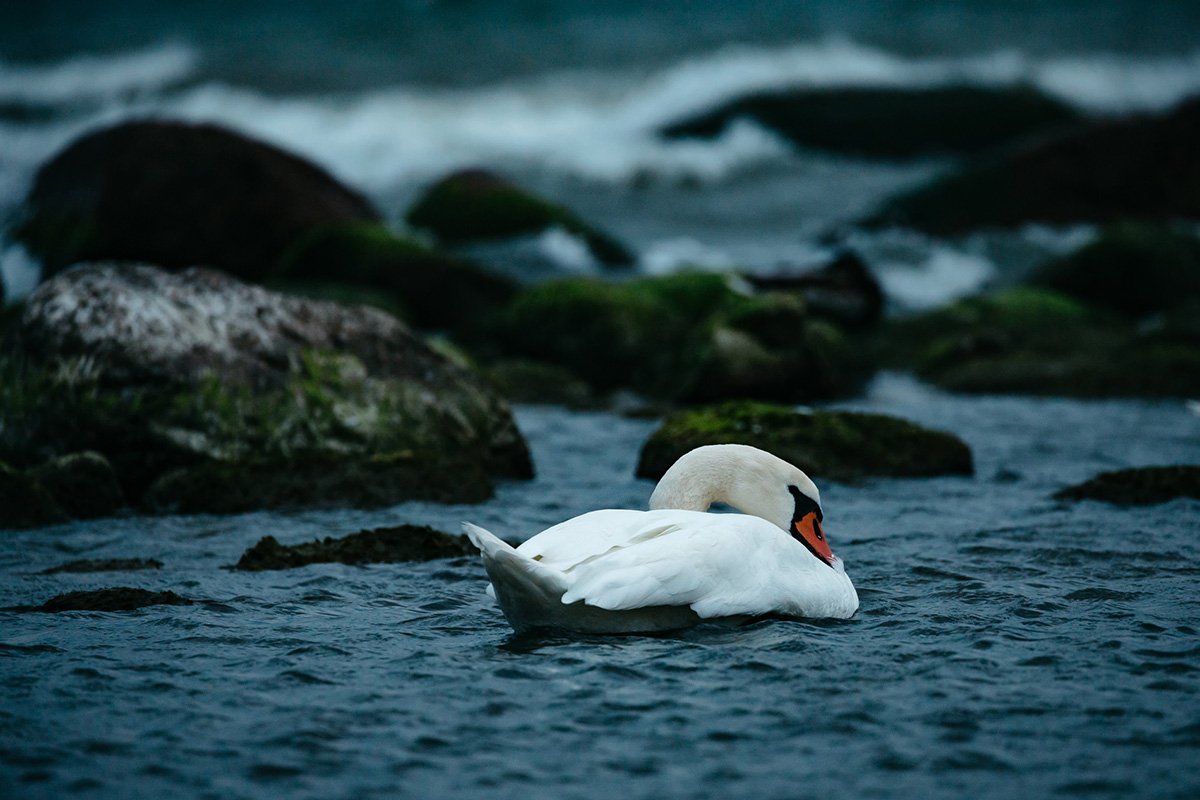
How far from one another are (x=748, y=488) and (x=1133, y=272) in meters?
17.1

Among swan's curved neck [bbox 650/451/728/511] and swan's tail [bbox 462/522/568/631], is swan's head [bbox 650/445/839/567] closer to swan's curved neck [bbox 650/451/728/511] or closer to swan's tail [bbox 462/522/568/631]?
swan's curved neck [bbox 650/451/728/511]

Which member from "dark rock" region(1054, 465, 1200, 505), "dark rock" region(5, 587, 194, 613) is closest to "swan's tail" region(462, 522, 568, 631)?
"dark rock" region(5, 587, 194, 613)

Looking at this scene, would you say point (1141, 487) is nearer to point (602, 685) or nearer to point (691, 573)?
point (691, 573)

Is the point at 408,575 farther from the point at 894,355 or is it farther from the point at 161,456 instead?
the point at 894,355

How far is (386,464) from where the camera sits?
987cm

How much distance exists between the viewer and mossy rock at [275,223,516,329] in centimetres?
2081

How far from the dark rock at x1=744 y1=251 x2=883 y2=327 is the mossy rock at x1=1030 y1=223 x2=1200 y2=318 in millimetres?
3652

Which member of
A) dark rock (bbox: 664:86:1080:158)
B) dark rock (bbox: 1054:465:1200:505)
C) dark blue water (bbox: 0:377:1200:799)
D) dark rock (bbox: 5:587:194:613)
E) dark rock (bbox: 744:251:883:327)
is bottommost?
dark blue water (bbox: 0:377:1200:799)

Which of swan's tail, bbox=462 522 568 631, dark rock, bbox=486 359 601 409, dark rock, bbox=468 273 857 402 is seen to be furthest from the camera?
dark rock, bbox=486 359 601 409

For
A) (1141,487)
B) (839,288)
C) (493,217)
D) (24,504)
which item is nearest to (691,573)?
(24,504)

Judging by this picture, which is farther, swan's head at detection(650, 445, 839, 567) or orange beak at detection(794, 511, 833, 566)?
swan's head at detection(650, 445, 839, 567)

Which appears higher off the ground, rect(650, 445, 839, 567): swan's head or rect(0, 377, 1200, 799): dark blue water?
rect(650, 445, 839, 567): swan's head

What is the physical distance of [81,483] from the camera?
30.3 feet

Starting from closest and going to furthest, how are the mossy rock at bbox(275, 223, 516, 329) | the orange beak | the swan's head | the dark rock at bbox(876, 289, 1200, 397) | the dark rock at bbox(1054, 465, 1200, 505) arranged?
the orange beak < the swan's head < the dark rock at bbox(1054, 465, 1200, 505) < the dark rock at bbox(876, 289, 1200, 397) < the mossy rock at bbox(275, 223, 516, 329)
